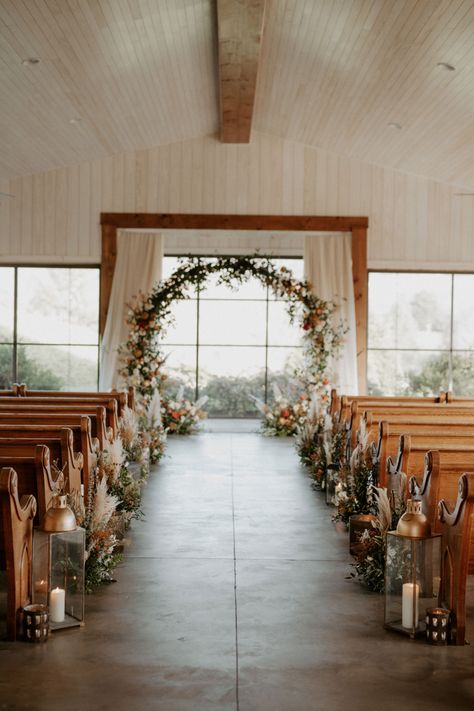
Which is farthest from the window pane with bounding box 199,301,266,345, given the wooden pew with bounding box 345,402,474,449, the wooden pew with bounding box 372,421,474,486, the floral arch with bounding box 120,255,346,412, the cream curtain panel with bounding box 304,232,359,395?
the wooden pew with bounding box 372,421,474,486

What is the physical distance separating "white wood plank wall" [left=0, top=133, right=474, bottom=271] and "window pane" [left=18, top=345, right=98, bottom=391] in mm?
1319

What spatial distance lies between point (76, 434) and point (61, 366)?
21.7 feet

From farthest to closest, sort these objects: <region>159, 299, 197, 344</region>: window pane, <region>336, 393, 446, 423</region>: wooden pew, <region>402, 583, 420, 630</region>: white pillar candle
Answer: <region>159, 299, 197, 344</region>: window pane
<region>336, 393, 446, 423</region>: wooden pew
<region>402, 583, 420, 630</region>: white pillar candle

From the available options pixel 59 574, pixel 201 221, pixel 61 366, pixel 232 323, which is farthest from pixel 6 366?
pixel 59 574

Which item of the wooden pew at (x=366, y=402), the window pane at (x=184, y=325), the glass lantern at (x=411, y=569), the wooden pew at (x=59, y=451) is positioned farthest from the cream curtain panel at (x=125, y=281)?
the glass lantern at (x=411, y=569)

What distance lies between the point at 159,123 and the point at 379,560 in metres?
7.90

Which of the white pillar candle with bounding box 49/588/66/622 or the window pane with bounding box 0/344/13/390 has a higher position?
the window pane with bounding box 0/344/13/390

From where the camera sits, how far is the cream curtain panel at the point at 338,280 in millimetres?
11828

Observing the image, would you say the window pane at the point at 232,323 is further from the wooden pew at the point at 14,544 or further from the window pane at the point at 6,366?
the wooden pew at the point at 14,544

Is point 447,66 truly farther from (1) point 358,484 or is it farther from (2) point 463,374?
(2) point 463,374

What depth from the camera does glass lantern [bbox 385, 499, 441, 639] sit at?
391 cm

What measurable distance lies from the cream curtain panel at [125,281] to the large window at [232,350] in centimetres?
225

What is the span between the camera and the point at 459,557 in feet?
12.7

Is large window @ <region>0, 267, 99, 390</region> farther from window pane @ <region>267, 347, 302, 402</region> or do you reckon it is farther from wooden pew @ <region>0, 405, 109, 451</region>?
wooden pew @ <region>0, 405, 109, 451</region>
